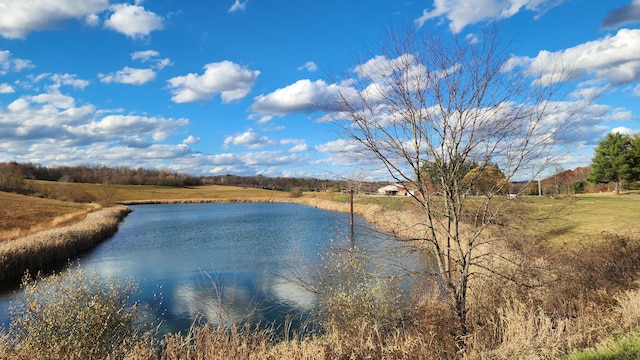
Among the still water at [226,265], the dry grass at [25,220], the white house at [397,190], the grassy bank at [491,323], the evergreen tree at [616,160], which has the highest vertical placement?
the evergreen tree at [616,160]

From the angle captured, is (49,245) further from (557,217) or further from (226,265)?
(557,217)

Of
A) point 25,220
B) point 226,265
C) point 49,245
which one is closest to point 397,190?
point 226,265

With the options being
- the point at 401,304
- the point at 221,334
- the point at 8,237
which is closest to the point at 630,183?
the point at 401,304

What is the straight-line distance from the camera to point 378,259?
6.75m

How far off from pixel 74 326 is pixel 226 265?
452 inches

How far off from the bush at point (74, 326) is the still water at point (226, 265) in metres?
1.69

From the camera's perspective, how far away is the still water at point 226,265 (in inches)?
304

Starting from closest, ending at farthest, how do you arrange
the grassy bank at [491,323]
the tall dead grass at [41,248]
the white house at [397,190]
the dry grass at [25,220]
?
the grassy bank at [491,323], the white house at [397,190], the tall dead grass at [41,248], the dry grass at [25,220]

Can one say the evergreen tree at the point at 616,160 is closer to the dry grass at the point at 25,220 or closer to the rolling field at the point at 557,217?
the rolling field at the point at 557,217

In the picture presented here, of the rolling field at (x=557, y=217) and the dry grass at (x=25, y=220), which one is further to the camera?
the dry grass at (x=25, y=220)

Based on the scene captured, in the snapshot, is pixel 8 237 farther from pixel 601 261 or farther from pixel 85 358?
pixel 601 261

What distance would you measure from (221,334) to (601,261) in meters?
8.65

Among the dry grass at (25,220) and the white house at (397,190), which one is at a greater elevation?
the white house at (397,190)

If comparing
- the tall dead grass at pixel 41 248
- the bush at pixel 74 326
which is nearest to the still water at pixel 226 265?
the tall dead grass at pixel 41 248
